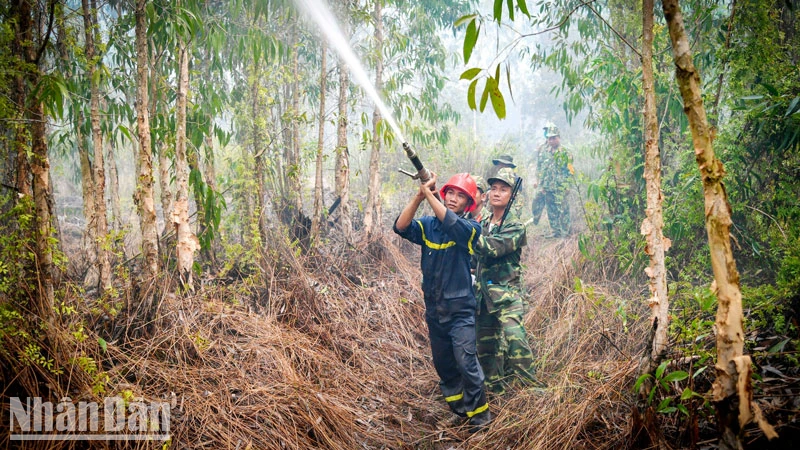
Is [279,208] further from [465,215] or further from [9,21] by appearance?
Result: [9,21]

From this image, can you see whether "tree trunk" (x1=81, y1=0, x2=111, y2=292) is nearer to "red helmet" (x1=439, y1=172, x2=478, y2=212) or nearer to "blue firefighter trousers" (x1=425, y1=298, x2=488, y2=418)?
"blue firefighter trousers" (x1=425, y1=298, x2=488, y2=418)

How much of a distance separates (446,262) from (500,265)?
2.73 ft

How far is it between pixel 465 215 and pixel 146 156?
269cm

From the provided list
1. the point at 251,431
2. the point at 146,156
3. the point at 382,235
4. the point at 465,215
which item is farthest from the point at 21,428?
the point at 382,235

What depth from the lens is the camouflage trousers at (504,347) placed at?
162 inches

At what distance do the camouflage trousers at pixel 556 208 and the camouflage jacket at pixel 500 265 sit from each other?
15.1ft

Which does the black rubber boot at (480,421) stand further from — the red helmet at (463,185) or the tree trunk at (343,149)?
the tree trunk at (343,149)

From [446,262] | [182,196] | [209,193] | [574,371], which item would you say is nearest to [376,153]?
[209,193]

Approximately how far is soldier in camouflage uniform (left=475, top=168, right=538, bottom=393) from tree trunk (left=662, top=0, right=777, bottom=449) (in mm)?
2265

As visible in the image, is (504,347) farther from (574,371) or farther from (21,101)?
(21,101)

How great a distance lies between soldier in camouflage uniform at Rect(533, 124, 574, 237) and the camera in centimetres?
910

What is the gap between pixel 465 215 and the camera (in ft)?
13.8

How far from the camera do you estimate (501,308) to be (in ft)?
14.0

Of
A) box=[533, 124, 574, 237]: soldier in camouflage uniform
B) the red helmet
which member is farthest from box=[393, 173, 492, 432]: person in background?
box=[533, 124, 574, 237]: soldier in camouflage uniform
